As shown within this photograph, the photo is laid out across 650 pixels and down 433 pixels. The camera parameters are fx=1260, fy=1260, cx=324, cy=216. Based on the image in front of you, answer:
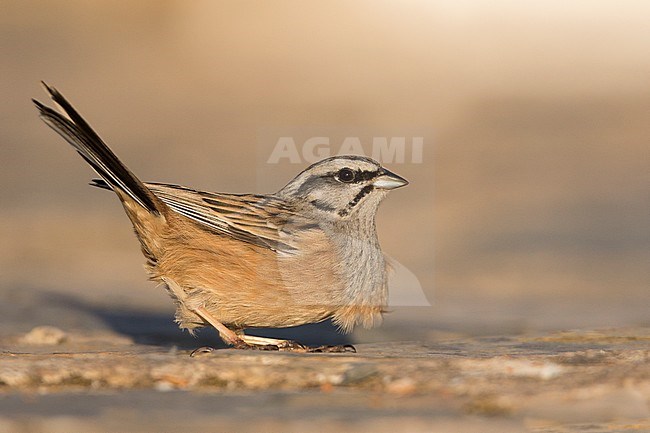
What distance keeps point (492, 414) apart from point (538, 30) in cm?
336

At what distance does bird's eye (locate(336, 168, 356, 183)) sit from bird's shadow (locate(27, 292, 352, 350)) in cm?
55

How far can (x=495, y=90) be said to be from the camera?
5.44 metres

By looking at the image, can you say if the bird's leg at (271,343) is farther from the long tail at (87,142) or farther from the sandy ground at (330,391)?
the long tail at (87,142)

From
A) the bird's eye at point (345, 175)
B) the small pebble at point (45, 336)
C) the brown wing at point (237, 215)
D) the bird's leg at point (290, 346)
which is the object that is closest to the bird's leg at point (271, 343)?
the bird's leg at point (290, 346)

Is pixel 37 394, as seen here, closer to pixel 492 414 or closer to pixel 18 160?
pixel 492 414

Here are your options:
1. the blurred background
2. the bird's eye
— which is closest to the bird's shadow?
the blurred background

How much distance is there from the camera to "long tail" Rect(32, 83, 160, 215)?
325 cm

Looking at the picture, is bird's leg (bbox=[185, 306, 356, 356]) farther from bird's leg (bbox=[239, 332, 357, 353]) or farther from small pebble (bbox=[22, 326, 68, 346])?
small pebble (bbox=[22, 326, 68, 346])

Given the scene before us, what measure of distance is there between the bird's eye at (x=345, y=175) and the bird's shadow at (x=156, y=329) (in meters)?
0.55

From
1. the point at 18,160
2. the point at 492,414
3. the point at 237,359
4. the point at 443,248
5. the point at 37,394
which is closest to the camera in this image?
the point at 492,414

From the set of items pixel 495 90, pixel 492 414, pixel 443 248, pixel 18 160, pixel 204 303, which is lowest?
pixel 492 414

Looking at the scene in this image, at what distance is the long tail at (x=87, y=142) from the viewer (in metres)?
3.25

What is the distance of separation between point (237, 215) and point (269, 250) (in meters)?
0.14

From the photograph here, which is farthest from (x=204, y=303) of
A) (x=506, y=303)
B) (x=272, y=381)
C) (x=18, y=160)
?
(x=18, y=160)
